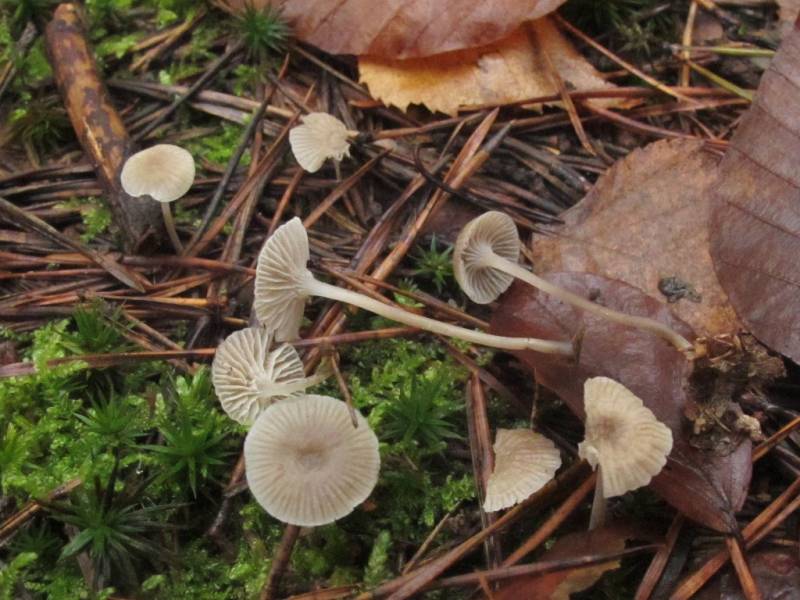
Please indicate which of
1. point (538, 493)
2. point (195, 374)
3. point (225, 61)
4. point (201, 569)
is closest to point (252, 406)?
point (195, 374)

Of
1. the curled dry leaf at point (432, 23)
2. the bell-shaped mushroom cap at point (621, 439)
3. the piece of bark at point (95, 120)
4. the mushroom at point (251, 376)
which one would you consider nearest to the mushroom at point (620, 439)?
the bell-shaped mushroom cap at point (621, 439)

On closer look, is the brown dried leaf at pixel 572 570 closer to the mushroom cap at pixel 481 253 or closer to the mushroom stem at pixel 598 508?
the mushroom stem at pixel 598 508

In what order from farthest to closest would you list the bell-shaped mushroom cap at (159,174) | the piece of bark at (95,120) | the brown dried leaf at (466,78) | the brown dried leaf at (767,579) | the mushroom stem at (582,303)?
the brown dried leaf at (466,78), the piece of bark at (95,120), the bell-shaped mushroom cap at (159,174), the mushroom stem at (582,303), the brown dried leaf at (767,579)

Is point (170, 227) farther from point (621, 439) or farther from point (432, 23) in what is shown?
point (621, 439)

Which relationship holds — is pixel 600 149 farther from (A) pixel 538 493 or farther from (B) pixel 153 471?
(B) pixel 153 471

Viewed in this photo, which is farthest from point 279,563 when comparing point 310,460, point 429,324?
point 429,324

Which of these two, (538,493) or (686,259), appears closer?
(538,493)
